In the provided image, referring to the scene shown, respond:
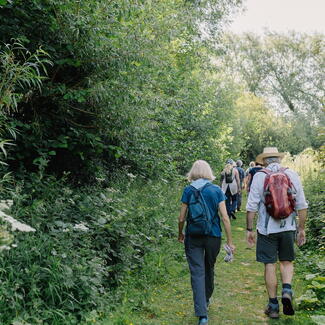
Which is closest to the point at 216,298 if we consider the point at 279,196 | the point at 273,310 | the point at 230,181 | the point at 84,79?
the point at 273,310

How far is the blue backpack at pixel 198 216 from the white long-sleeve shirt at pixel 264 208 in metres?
0.76

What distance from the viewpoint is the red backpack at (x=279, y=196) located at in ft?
16.7

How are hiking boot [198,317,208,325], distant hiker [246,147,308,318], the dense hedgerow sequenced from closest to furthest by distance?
the dense hedgerow < hiking boot [198,317,208,325] < distant hiker [246,147,308,318]

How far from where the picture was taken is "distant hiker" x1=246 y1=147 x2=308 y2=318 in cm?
511

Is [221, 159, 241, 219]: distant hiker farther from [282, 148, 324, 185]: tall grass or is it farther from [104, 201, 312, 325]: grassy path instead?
[104, 201, 312, 325]: grassy path

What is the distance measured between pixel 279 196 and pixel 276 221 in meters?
0.35

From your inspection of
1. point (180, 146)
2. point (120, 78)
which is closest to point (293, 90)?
point (180, 146)

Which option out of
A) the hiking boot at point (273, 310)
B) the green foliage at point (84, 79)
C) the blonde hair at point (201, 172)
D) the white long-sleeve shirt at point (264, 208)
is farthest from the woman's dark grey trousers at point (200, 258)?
the green foliage at point (84, 79)

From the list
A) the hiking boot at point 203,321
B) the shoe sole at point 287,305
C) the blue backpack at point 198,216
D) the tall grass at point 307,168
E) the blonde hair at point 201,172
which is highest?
the tall grass at point 307,168

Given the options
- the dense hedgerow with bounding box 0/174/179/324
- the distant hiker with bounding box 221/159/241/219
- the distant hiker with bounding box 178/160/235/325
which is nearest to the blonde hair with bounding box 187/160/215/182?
A: the distant hiker with bounding box 178/160/235/325

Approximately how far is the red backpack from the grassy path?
1340mm

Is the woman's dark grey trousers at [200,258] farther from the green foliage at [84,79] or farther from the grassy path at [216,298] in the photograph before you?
the green foliage at [84,79]

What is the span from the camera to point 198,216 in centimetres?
495

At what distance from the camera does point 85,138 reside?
6.34 metres
